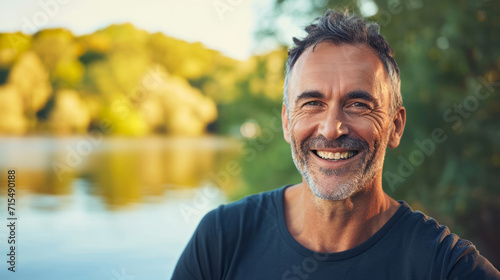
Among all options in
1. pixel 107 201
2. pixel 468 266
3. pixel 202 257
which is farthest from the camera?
pixel 107 201

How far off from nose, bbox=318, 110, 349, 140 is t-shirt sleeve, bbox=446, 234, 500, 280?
0.44 metres

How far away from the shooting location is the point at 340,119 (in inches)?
56.4

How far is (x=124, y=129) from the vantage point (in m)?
14.0

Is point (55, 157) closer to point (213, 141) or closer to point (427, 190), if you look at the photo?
point (213, 141)

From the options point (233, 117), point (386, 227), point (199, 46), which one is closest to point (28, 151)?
point (199, 46)

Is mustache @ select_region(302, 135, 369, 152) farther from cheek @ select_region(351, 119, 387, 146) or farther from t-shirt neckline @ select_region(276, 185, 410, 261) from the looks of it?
t-shirt neckline @ select_region(276, 185, 410, 261)

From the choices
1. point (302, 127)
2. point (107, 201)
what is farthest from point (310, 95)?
point (107, 201)

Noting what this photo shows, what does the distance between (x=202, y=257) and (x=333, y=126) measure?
558mm

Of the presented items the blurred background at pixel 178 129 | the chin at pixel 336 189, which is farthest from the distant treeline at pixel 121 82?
the chin at pixel 336 189

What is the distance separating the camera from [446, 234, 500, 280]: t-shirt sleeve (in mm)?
1269

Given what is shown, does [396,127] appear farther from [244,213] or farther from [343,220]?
[244,213]

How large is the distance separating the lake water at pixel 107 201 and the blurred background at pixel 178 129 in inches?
2.2

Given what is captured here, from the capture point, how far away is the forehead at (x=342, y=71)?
4.74 feet

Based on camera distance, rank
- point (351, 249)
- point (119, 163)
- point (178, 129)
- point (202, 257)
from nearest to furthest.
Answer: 1. point (351, 249)
2. point (202, 257)
3. point (178, 129)
4. point (119, 163)
